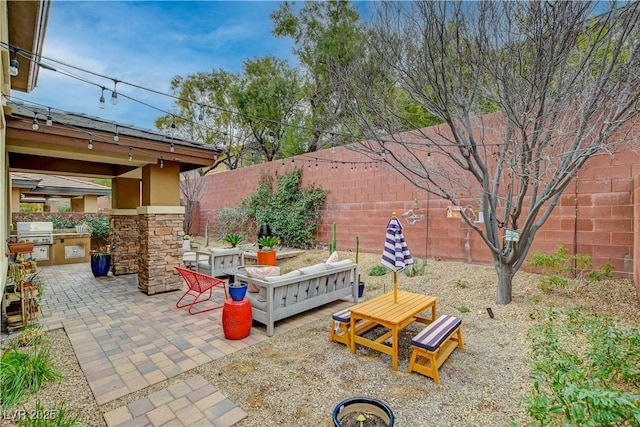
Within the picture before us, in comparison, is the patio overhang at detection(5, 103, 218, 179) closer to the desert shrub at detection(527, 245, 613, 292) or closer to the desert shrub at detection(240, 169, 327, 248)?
the desert shrub at detection(240, 169, 327, 248)

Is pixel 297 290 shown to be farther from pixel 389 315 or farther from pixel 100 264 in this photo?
pixel 100 264

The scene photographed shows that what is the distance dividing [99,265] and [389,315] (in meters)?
7.80

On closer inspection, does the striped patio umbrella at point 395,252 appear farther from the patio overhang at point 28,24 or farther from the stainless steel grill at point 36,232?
the stainless steel grill at point 36,232

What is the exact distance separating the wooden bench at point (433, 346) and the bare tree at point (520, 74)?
6.68 feet

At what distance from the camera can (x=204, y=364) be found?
349 cm

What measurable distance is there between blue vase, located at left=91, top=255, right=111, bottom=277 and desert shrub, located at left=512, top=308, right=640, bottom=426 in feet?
29.9

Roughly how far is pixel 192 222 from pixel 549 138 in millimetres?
15879

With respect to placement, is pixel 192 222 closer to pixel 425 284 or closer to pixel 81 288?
pixel 81 288

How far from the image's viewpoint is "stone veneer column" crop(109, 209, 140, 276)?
8031 millimetres

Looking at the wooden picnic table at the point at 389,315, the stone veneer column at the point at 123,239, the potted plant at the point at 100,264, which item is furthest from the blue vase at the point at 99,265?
the wooden picnic table at the point at 389,315

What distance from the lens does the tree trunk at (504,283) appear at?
5.02 m

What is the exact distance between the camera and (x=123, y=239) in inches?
320

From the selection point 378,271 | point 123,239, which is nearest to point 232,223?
point 123,239

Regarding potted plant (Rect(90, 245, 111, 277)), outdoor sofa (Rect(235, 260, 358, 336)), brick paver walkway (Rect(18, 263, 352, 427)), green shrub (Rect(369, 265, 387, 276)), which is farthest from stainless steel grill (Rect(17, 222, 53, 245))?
green shrub (Rect(369, 265, 387, 276))
